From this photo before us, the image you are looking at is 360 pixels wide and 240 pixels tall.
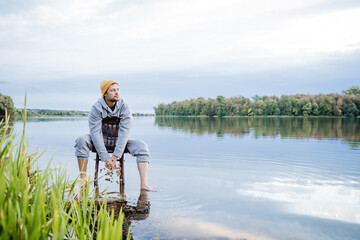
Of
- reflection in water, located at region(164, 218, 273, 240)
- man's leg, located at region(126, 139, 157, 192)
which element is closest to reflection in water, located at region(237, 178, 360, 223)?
reflection in water, located at region(164, 218, 273, 240)

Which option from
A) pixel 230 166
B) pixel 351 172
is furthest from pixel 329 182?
pixel 230 166

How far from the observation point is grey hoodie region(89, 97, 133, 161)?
4.12 metres

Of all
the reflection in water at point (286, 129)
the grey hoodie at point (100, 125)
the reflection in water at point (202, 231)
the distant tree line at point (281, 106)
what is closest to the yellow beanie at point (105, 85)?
the grey hoodie at point (100, 125)

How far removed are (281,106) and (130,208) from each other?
84.3 metres

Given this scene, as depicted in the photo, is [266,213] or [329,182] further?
[329,182]

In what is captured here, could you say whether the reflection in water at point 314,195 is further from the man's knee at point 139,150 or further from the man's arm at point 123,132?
the man's arm at point 123,132

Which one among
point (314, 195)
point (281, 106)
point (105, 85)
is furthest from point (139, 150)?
point (281, 106)

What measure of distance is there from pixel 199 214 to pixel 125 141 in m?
1.32

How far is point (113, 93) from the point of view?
4.10m

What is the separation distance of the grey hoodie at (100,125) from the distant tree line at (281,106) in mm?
76261

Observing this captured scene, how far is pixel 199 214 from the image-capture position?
134 inches

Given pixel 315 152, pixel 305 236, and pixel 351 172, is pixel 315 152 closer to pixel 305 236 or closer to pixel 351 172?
pixel 351 172

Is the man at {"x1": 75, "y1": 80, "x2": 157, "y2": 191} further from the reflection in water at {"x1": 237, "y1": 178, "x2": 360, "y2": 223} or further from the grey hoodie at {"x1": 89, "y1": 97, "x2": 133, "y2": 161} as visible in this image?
the reflection in water at {"x1": 237, "y1": 178, "x2": 360, "y2": 223}

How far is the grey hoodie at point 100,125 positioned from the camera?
412 cm
